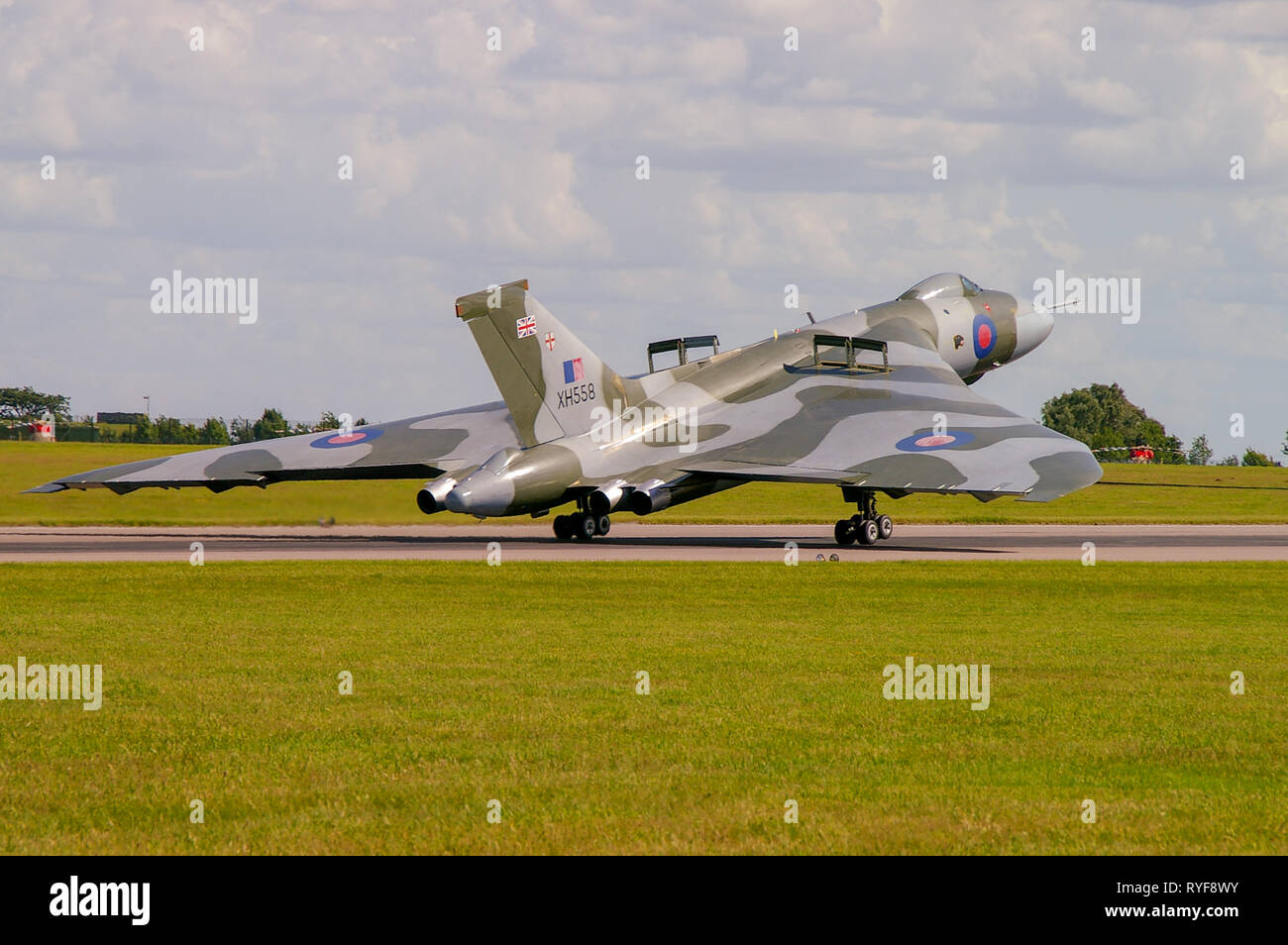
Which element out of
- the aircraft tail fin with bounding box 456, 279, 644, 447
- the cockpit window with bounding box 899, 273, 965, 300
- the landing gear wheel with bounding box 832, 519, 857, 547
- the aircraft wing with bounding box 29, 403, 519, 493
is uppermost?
the cockpit window with bounding box 899, 273, 965, 300

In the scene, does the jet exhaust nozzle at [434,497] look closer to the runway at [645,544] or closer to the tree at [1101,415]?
the runway at [645,544]

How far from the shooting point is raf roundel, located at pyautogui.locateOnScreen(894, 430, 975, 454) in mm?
37219

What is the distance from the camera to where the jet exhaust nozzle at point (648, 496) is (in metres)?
38.3

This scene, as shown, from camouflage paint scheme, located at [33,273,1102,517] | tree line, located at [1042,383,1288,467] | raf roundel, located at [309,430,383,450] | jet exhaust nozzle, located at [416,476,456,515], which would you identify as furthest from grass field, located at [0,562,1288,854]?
tree line, located at [1042,383,1288,467]

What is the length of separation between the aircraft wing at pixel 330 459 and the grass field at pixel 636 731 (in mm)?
17494

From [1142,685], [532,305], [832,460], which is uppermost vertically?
[532,305]

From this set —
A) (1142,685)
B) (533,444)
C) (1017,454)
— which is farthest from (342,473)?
(1142,685)

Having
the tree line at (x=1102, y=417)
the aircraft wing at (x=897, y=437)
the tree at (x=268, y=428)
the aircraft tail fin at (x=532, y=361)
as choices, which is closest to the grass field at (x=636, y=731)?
the aircraft wing at (x=897, y=437)

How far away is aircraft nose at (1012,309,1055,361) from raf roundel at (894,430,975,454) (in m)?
13.4

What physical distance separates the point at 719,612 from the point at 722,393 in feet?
62.4

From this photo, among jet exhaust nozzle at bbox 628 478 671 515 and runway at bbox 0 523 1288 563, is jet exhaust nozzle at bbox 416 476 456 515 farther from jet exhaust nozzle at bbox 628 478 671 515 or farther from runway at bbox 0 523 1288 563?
jet exhaust nozzle at bbox 628 478 671 515

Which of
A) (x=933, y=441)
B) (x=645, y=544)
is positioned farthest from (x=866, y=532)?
(x=645, y=544)

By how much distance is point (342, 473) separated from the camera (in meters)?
42.7
